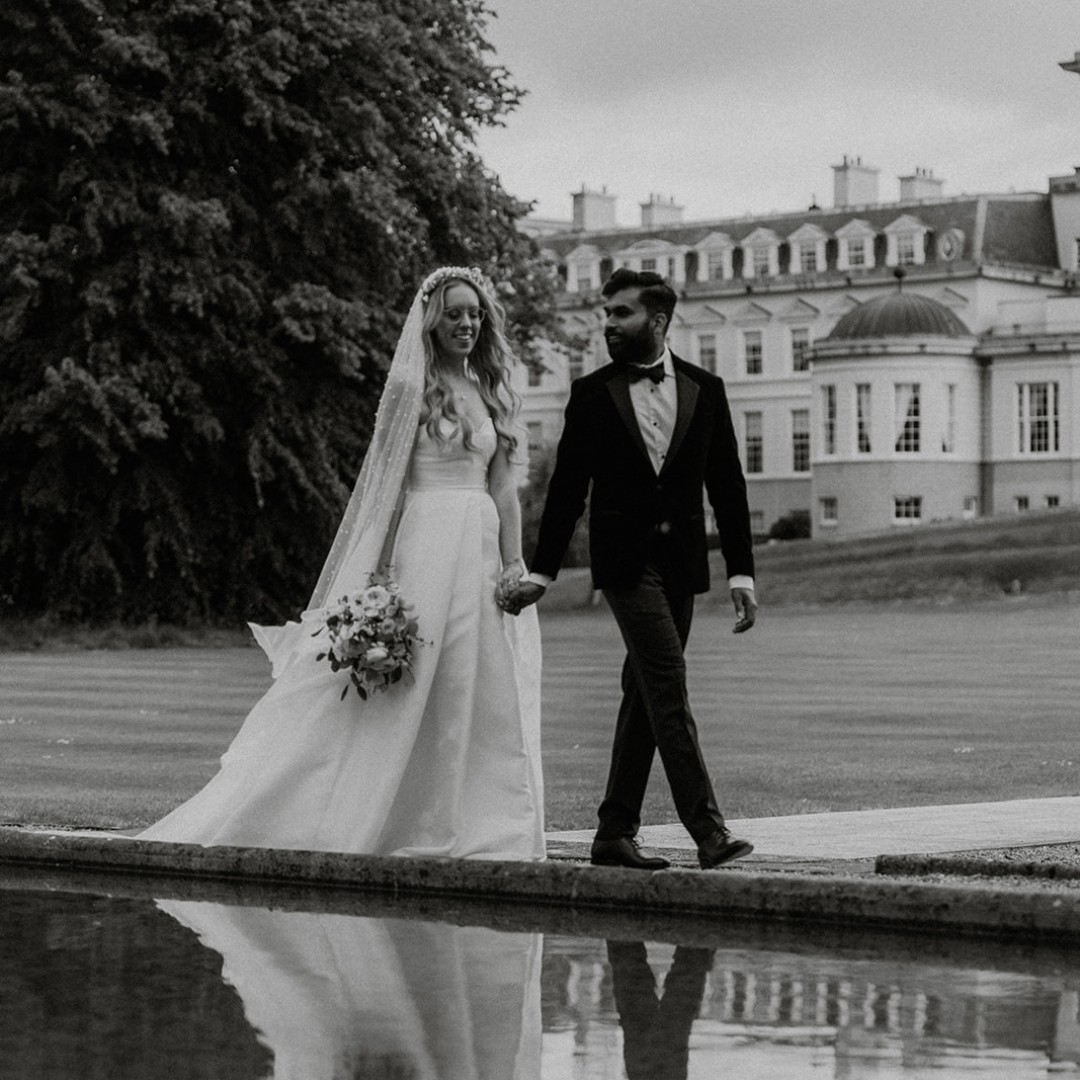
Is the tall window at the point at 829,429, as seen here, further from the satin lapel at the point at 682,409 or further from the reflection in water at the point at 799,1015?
the reflection in water at the point at 799,1015

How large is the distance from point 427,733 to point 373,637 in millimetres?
492

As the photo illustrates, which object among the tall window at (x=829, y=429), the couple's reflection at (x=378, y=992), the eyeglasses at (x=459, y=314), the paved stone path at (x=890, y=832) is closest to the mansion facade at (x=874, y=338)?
the tall window at (x=829, y=429)

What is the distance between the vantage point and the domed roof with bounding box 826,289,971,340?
91562mm

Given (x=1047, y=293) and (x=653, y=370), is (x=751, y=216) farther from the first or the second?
(x=653, y=370)

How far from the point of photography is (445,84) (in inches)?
1727

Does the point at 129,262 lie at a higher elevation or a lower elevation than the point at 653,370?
higher

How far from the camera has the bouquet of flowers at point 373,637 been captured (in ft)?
32.7

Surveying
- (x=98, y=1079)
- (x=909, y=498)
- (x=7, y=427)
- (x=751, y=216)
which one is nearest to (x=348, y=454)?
(x=7, y=427)

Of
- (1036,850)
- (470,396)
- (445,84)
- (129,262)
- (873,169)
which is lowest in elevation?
(1036,850)

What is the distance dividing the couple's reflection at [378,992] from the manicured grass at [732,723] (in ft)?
12.5

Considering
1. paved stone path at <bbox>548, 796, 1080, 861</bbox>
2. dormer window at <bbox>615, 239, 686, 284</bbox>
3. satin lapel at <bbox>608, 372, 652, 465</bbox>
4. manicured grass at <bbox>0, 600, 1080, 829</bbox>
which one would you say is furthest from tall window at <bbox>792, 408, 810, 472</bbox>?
satin lapel at <bbox>608, 372, 652, 465</bbox>

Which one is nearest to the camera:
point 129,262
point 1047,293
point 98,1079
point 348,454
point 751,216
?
point 98,1079

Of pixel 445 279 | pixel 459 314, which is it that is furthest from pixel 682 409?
pixel 445 279

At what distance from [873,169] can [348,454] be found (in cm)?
8089
